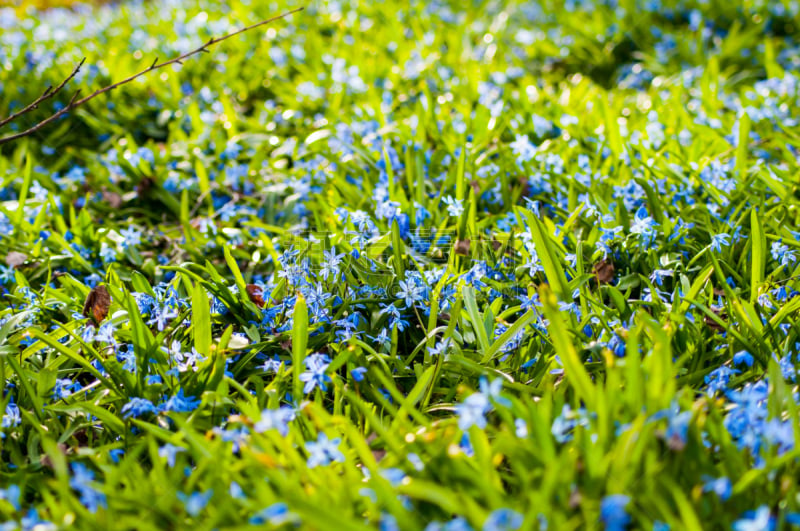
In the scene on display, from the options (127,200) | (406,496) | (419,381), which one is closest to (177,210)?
(127,200)

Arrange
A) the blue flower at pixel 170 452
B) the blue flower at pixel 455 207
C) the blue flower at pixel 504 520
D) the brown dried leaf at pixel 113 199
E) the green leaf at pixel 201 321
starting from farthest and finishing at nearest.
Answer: the brown dried leaf at pixel 113 199 < the blue flower at pixel 455 207 < the green leaf at pixel 201 321 < the blue flower at pixel 170 452 < the blue flower at pixel 504 520

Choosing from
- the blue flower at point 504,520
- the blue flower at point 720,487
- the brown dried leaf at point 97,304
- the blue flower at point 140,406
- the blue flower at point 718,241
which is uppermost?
the brown dried leaf at point 97,304

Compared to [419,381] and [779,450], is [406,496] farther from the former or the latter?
[779,450]

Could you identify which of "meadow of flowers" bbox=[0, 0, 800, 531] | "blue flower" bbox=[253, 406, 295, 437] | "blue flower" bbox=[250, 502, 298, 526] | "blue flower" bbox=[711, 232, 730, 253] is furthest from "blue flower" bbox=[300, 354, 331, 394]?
"blue flower" bbox=[711, 232, 730, 253]

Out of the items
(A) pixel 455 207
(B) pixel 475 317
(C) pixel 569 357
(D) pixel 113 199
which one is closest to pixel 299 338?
(B) pixel 475 317

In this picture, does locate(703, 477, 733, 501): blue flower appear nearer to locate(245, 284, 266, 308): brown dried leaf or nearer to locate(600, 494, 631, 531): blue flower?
locate(600, 494, 631, 531): blue flower

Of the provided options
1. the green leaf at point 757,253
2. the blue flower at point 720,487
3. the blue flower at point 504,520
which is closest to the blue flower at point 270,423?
the blue flower at point 504,520

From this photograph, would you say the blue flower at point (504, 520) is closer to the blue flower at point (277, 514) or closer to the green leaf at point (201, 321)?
the blue flower at point (277, 514)
